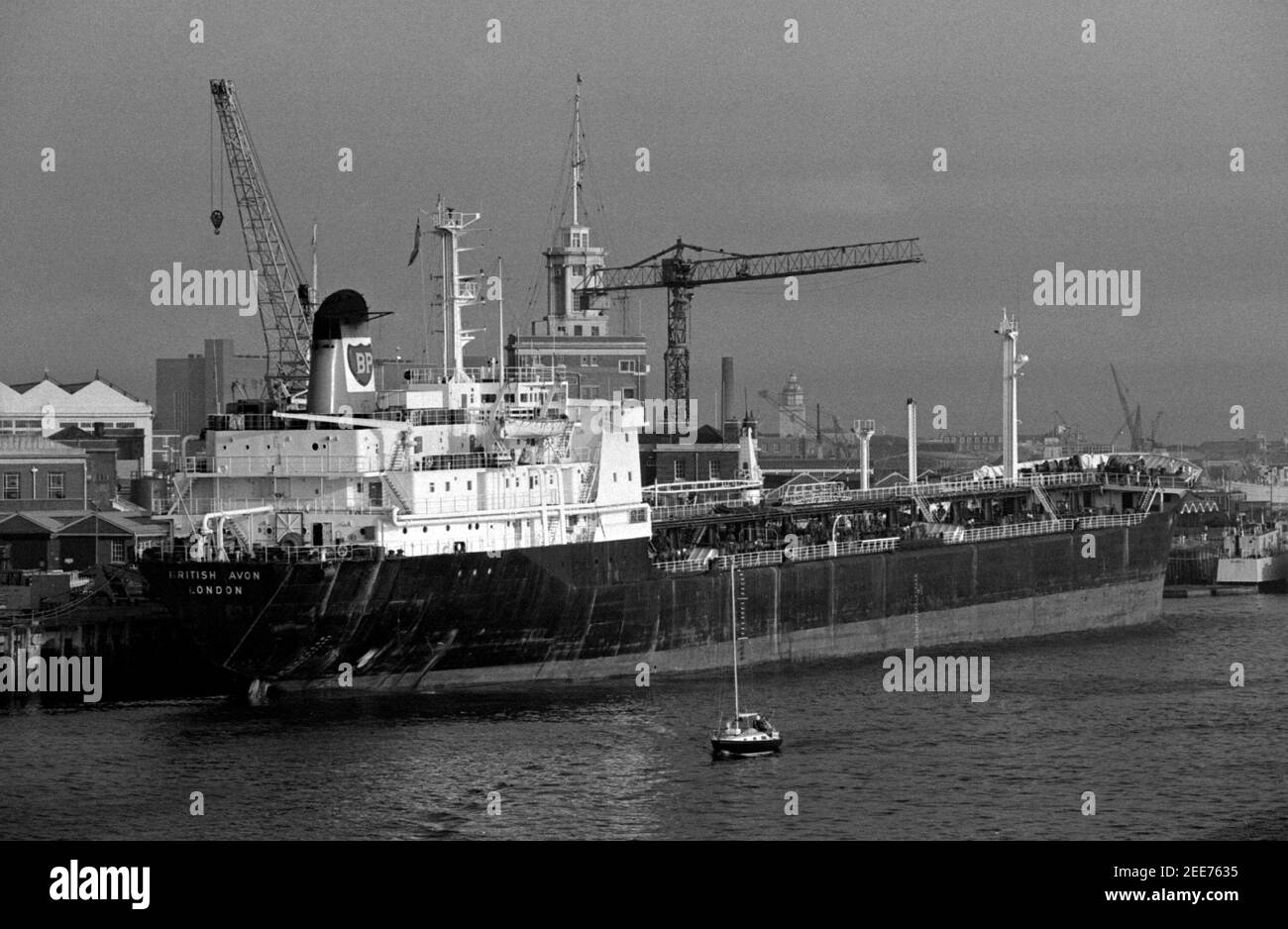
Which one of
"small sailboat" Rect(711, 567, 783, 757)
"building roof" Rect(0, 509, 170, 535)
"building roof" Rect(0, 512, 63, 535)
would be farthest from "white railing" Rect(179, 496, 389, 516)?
"building roof" Rect(0, 512, 63, 535)

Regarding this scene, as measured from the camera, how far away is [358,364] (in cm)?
5416

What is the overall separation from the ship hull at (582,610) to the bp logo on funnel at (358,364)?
7.37m

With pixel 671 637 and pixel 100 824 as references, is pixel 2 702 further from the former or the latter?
pixel 671 637

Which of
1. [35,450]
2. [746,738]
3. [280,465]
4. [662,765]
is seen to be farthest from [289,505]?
[35,450]

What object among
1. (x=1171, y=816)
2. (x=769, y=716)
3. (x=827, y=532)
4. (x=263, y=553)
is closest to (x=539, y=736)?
(x=769, y=716)

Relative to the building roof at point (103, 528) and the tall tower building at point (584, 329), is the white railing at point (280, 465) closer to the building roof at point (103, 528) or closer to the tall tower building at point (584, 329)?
the building roof at point (103, 528)

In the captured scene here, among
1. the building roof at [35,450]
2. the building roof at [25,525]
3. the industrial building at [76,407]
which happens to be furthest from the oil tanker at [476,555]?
the industrial building at [76,407]

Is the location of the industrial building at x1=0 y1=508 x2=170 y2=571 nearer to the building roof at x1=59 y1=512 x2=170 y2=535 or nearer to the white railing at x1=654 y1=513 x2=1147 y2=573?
the building roof at x1=59 y1=512 x2=170 y2=535

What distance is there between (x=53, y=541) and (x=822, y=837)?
41481 mm

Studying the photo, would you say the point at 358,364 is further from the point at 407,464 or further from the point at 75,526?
the point at 75,526

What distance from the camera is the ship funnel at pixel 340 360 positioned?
175 ft

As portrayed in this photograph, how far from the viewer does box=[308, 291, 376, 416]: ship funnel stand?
53.4 metres

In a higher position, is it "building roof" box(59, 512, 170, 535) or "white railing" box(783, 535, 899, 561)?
"building roof" box(59, 512, 170, 535)
